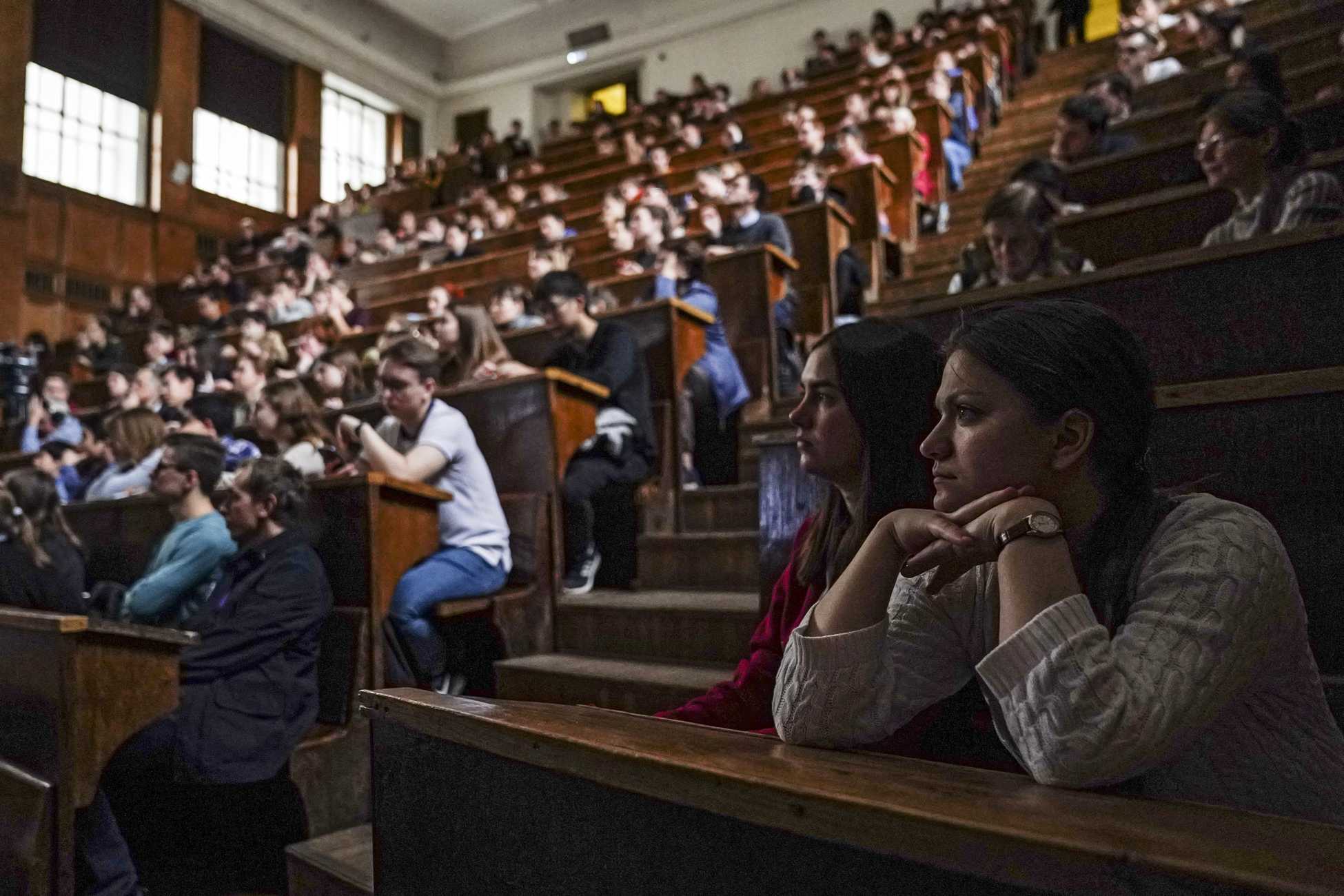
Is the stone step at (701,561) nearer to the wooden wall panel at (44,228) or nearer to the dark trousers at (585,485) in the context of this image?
the dark trousers at (585,485)

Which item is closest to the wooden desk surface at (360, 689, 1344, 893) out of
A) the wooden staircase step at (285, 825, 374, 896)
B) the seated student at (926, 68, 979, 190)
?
the wooden staircase step at (285, 825, 374, 896)

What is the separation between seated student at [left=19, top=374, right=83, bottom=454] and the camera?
8.45 feet

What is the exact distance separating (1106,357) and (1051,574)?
10cm

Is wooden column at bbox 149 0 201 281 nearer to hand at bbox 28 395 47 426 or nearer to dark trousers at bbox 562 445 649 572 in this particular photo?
hand at bbox 28 395 47 426

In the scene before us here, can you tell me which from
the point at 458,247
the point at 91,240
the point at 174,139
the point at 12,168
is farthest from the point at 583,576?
the point at 174,139

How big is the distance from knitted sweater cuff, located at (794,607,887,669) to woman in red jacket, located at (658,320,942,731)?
0.13 metres

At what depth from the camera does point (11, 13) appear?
4344mm

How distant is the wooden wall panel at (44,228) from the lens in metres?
4.45

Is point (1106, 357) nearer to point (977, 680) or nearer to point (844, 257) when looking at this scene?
point (977, 680)

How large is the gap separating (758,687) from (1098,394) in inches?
12.6

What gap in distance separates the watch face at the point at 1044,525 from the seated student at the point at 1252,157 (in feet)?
2.75

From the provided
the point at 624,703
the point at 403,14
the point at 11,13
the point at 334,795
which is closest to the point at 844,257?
the point at 624,703

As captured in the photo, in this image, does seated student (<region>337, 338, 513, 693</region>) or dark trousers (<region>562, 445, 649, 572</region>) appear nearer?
seated student (<region>337, 338, 513, 693</region>)

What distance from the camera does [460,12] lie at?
20.6 feet
